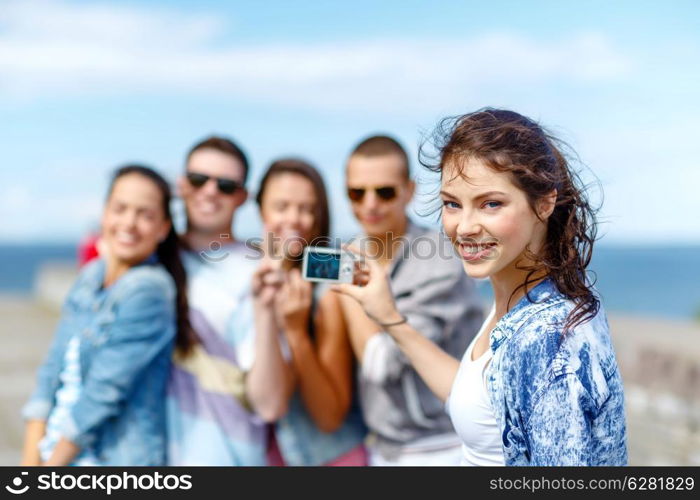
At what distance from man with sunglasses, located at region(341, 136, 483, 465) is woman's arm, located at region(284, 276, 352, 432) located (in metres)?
0.12

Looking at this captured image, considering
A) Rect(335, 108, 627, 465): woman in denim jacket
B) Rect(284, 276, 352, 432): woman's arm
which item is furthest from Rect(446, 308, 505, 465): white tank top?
Rect(284, 276, 352, 432): woman's arm

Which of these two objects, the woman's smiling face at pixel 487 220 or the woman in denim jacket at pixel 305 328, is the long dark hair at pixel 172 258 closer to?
the woman in denim jacket at pixel 305 328

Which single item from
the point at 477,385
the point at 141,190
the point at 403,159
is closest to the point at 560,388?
the point at 477,385

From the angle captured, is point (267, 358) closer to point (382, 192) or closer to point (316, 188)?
point (316, 188)

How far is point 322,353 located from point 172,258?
888mm

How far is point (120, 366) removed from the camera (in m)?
3.59

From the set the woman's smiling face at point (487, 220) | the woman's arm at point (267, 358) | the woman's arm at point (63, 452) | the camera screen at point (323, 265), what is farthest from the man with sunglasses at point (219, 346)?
the woman's smiling face at point (487, 220)

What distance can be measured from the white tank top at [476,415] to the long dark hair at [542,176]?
0.26 metres

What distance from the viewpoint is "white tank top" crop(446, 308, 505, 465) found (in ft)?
6.68

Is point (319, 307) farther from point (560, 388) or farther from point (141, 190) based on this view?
point (560, 388)

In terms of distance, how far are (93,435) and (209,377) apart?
59 centimetres

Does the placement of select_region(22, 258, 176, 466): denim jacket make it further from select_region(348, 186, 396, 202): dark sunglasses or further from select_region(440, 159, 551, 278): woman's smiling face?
select_region(440, 159, 551, 278): woman's smiling face

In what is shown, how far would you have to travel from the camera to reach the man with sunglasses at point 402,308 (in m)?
3.55

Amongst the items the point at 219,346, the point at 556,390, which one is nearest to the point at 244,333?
the point at 219,346
